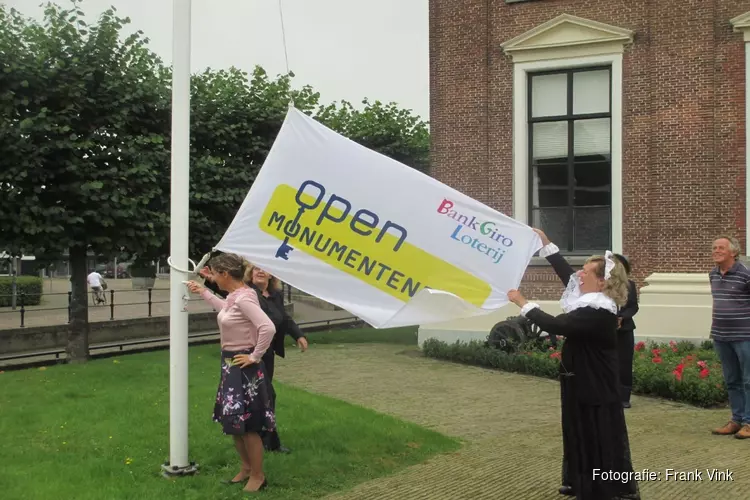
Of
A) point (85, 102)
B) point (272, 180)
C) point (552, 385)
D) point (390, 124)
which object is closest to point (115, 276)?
point (390, 124)

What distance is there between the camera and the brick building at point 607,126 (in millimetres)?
13805

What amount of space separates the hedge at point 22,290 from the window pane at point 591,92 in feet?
67.7

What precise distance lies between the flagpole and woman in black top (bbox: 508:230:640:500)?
8.26 feet

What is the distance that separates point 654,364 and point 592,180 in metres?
5.47

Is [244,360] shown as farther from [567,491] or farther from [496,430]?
[496,430]

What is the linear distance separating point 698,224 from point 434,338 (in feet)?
17.9

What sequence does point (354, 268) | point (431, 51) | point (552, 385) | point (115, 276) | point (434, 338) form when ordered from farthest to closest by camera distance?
1. point (115, 276)
2. point (431, 51)
3. point (434, 338)
4. point (552, 385)
5. point (354, 268)

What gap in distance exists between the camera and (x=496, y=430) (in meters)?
7.68

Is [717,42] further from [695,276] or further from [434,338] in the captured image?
[434,338]

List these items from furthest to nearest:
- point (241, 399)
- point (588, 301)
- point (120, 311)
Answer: point (120, 311)
point (241, 399)
point (588, 301)

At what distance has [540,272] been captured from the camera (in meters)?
A: 14.9

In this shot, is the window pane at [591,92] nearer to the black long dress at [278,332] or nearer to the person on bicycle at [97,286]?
the black long dress at [278,332]

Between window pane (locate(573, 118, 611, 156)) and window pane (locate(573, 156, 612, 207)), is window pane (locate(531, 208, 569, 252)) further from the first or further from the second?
window pane (locate(573, 118, 611, 156))

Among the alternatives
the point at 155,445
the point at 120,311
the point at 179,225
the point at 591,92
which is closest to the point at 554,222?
the point at 591,92
